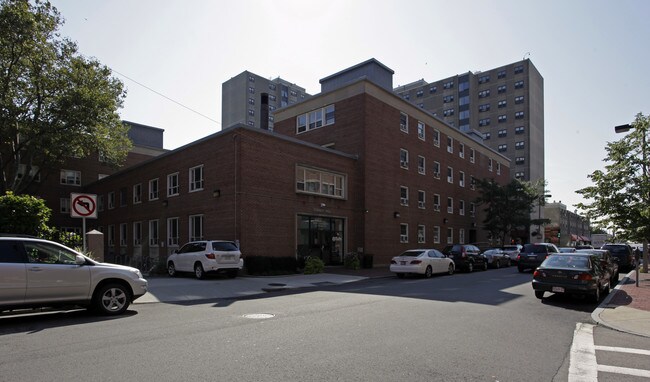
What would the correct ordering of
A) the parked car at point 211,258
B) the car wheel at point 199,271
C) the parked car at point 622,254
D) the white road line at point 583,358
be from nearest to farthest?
the white road line at point 583,358 → the parked car at point 211,258 → the car wheel at point 199,271 → the parked car at point 622,254

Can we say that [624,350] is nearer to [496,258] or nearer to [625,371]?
[625,371]

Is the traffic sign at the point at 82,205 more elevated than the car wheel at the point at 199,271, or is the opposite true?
the traffic sign at the point at 82,205

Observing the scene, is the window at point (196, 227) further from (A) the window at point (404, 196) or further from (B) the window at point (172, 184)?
(A) the window at point (404, 196)

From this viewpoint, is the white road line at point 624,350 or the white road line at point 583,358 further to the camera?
the white road line at point 624,350

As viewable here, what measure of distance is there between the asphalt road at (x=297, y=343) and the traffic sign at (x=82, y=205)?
3.47 metres

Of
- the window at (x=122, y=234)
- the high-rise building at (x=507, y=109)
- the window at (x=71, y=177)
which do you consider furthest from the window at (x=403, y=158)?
the high-rise building at (x=507, y=109)

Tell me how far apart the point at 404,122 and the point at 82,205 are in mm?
26012

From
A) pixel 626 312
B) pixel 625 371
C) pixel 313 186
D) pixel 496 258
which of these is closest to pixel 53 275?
pixel 625 371

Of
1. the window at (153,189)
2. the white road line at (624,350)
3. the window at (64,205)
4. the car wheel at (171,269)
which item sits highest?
the window at (153,189)

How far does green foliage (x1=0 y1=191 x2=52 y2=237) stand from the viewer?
45.6 feet

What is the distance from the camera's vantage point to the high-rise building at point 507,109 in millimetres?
78688

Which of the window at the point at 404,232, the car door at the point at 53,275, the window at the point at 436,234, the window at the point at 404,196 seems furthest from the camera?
the window at the point at 436,234

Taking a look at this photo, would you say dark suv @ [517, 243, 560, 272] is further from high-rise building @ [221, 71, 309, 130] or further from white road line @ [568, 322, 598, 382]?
high-rise building @ [221, 71, 309, 130]

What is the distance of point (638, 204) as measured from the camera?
19.4 meters
